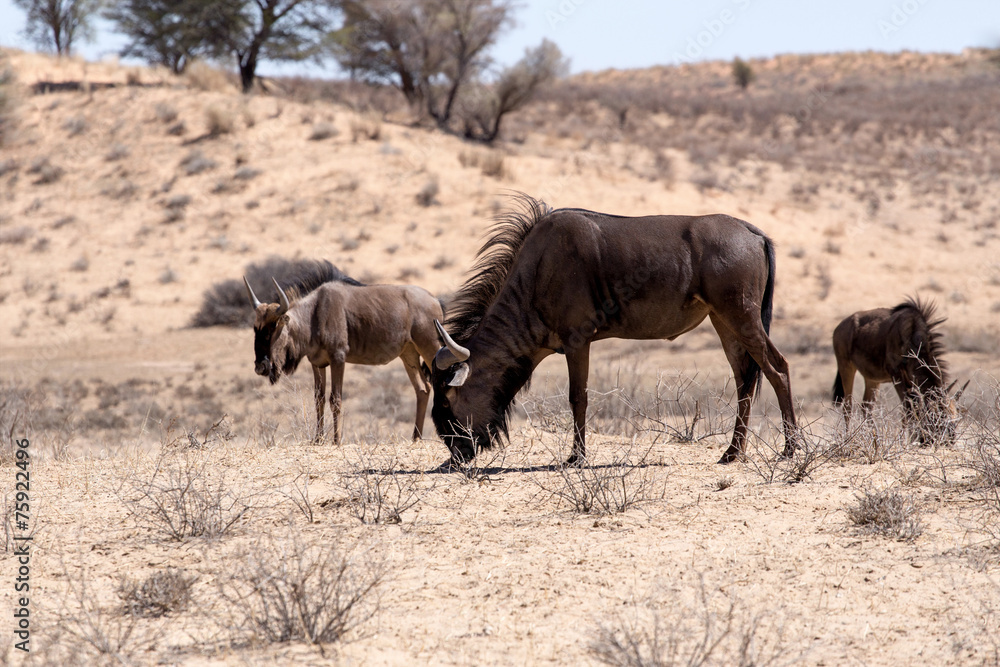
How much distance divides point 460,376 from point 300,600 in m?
2.77

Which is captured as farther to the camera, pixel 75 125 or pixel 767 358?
pixel 75 125

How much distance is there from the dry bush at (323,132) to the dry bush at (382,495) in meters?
25.2

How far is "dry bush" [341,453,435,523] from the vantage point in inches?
206

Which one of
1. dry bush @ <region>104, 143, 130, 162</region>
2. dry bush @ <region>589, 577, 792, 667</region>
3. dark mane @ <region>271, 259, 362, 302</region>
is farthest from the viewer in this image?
dry bush @ <region>104, 143, 130, 162</region>

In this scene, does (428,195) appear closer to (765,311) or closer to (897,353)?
(897,353)

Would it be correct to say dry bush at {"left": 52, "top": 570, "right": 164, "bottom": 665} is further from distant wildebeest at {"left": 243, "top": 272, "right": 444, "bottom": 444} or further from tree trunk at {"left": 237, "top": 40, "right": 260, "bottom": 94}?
tree trunk at {"left": 237, "top": 40, "right": 260, "bottom": 94}

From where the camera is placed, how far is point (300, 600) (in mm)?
3795

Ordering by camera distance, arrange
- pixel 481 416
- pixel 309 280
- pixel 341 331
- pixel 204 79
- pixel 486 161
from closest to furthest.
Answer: pixel 481 416 < pixel 341 331 < pixel 309 280 < pixel 486 161 < pixel 204 79

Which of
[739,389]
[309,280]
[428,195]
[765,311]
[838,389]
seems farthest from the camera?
[428,195]

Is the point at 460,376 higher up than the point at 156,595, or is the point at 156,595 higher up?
the point at 460,376

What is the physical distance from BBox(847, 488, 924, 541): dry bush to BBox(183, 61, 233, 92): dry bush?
3183cm

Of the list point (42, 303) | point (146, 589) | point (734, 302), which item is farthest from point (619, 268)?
point (42, 303)

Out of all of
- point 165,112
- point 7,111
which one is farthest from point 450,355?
point 7,111

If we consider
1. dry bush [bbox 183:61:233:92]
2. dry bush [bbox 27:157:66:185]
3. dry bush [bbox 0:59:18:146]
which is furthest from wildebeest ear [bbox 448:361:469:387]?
dry bush [bbox 0:59:18:146]
